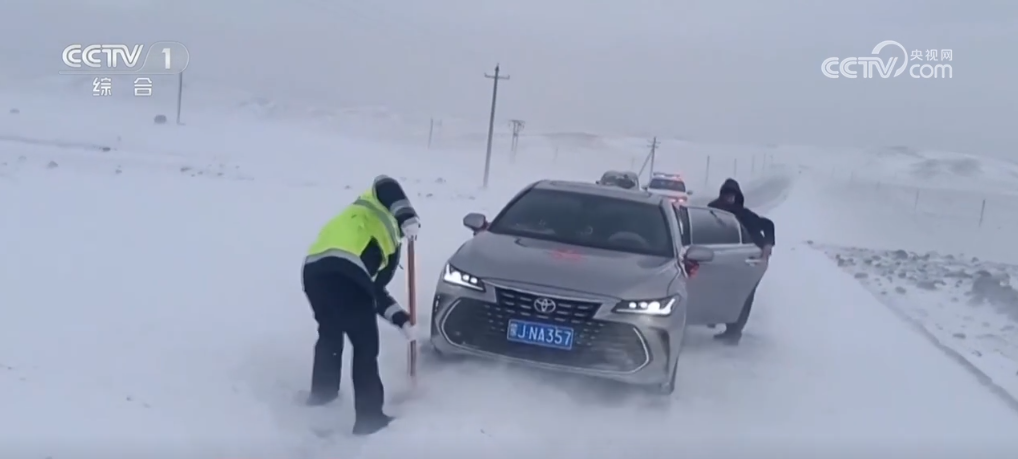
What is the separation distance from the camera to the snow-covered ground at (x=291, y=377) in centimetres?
493

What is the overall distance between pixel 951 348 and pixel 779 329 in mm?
1761

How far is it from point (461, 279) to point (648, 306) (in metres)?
1.28

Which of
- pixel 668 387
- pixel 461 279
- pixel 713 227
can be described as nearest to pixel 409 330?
pixel 461 279

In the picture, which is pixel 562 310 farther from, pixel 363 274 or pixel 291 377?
pixel 291 377

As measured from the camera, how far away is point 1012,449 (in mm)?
5898

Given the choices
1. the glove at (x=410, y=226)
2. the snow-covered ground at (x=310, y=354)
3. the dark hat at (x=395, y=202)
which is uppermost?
the dark hat at (x=395, y=202)

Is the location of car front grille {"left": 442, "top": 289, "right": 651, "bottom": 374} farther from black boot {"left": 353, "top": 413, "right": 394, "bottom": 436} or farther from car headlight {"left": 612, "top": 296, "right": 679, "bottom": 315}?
black boot {"left": 353, "top": 413, "right": 394, "bottom": 436}

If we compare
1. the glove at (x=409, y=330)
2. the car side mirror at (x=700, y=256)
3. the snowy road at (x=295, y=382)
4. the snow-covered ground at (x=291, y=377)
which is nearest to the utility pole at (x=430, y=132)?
the snow-covered ground at (x=291, y=377)

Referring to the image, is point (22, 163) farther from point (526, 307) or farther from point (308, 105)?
point (308, 105)

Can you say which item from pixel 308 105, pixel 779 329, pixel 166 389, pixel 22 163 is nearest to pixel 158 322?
pixel 166 389

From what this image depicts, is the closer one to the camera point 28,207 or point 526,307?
point 526,307

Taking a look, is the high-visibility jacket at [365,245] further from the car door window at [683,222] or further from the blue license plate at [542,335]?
the car door window at [683,222]

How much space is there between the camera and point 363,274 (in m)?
4.82

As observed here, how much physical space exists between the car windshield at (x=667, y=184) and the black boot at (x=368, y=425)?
25.7 m
